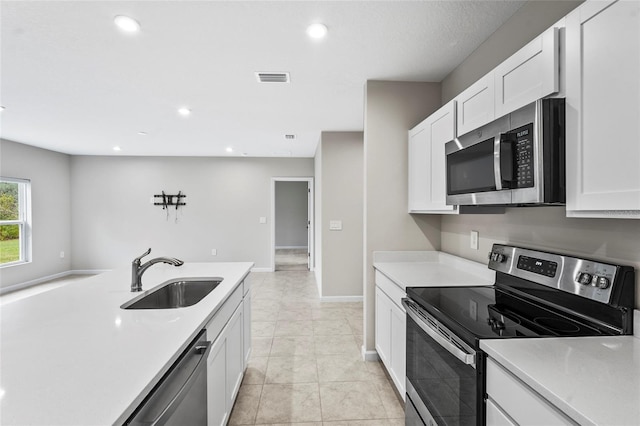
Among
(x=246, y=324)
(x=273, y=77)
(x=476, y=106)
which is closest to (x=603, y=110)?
(x=476, y=106)

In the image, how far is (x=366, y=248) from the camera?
2707 millimetres

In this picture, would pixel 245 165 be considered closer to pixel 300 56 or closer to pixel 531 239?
pixel 300 56

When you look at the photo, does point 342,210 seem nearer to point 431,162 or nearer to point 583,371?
point 431,162

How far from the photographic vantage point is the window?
5.13 meters

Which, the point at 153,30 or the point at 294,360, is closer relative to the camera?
the point at 153,30

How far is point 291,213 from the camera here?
10.3 meters

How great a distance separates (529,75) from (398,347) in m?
1.73

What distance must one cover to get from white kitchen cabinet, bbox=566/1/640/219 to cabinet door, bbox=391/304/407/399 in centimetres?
121

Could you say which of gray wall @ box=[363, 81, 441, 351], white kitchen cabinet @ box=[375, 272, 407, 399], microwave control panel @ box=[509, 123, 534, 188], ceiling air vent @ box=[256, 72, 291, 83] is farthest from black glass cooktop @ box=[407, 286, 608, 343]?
ceiling air vent @ box=[256, 72, 291, 83]

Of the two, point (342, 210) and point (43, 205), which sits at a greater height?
point (43, 205)

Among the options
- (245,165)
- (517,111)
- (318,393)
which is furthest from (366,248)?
(245,165)

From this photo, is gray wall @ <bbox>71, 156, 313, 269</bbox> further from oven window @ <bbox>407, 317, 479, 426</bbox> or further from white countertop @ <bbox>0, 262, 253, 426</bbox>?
oven window @ <bbox>407, 317, 479, 426</bbox>

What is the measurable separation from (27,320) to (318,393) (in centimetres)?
184

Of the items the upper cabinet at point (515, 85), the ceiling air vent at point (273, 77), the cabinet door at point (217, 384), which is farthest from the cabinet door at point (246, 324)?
the upper cabinet at point (515, 85)
